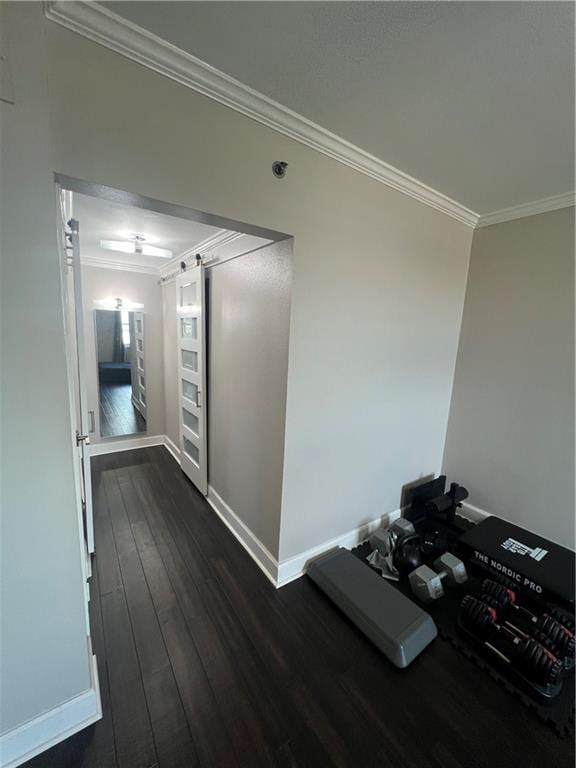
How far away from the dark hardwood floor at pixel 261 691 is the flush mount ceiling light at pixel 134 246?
261cm

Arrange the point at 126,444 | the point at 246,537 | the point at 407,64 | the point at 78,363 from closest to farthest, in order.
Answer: the point at 407,64 → the point at 78,363 → the point at 246,537 → the point at 126,444

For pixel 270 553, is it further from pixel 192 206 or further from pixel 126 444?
pixel 126 444

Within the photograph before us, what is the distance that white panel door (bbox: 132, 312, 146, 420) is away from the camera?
13.4 ft

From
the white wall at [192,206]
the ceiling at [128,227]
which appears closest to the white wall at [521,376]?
the white wall at [192,206]

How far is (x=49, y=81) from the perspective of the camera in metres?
1.02

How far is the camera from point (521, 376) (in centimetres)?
251

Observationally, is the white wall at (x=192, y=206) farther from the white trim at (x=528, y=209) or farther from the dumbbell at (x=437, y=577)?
the dumbbell at (x=437, y=577)

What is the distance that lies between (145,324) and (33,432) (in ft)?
11.2

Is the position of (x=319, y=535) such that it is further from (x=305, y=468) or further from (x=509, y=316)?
(x=509, y=316)

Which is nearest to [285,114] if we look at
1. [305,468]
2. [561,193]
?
[305,468]

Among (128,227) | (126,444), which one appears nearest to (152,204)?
(128,227)

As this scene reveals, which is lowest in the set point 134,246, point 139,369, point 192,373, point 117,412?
point 117,412

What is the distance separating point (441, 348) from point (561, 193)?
1.32 meters

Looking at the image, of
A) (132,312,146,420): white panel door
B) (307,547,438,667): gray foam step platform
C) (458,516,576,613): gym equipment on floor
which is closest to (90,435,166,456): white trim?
(132,312,146,420): white panel door
